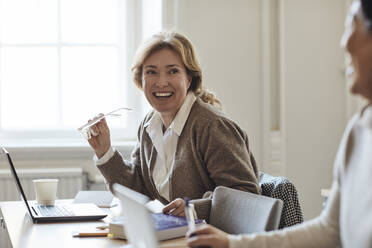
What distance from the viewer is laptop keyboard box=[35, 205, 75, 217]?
79.3 inches

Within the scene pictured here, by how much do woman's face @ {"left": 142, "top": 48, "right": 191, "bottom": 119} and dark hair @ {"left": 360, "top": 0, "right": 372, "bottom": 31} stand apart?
124cm

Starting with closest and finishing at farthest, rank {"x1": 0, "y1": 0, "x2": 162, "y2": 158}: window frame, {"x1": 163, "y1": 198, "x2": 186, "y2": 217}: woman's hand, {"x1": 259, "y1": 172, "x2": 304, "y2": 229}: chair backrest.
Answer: {"x1": 163, "y1": 198, "x2": 186, "y2": 217}: woman's hand < {"x1": 259, "y1": 172, "x2": 304, "y2": 229}: chair backrest < {"x1": 0, "y1": 0, "x2": 162, "y2": 158}: window frame

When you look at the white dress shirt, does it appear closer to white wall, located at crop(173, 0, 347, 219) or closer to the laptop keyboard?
the laptop keyboard

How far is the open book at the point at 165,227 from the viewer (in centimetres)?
156

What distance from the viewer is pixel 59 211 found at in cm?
208

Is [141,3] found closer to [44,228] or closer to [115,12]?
[115,12]

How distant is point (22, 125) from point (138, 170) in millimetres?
1438

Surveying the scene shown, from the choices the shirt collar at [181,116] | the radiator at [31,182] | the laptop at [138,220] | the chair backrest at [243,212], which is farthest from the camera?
the radiator at [31,182]

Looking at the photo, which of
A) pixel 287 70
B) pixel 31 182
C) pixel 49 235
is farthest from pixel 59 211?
pixel 287 70

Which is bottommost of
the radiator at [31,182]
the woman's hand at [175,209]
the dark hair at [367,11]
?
the radiator at [31,182]

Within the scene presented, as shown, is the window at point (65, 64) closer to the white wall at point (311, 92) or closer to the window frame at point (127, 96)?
the window frame at point (127, 96)

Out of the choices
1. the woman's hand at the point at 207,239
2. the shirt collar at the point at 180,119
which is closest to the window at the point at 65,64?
the shirt collar at the point at 180,119

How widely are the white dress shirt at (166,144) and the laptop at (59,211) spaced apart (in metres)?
0.26

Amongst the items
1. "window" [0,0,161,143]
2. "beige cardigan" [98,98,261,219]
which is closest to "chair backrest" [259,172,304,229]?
"beige cardigan" [98,98,261,219]
